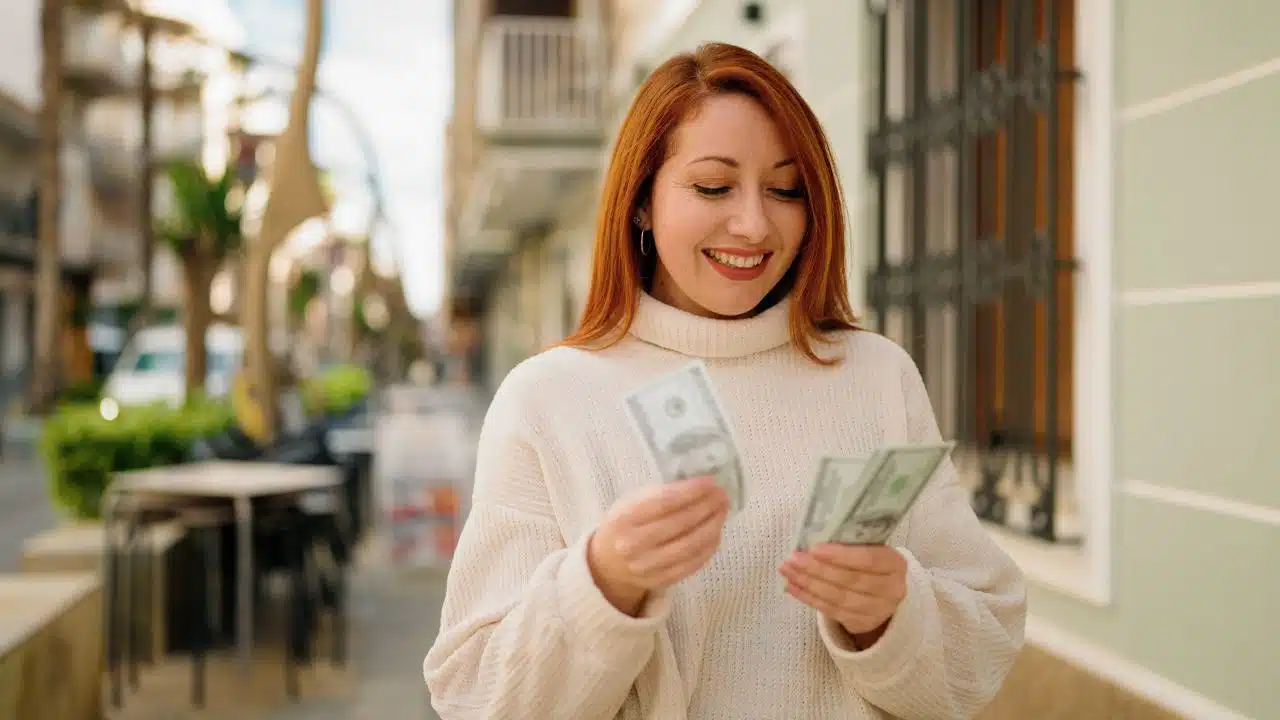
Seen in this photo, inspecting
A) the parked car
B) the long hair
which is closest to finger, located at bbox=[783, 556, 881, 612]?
the long hair

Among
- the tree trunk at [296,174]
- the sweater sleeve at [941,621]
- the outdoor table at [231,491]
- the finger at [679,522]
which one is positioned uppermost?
the tree trunk at [296,174]

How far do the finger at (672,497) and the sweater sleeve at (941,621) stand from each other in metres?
0.35

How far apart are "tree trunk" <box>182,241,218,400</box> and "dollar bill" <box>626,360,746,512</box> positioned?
32.9 feet

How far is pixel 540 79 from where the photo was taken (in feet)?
40.2

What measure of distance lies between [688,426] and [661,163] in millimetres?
518

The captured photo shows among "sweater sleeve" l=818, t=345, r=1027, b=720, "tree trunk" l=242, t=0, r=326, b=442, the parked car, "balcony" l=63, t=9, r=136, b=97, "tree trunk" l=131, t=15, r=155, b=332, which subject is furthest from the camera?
"balcony" l=63, t=9, r=136, b=97

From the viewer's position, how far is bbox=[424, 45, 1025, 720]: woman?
4.90 ft

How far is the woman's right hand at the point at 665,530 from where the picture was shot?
1.29 metres

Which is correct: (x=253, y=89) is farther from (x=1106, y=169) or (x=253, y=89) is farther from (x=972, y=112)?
(x=1106, y=169)

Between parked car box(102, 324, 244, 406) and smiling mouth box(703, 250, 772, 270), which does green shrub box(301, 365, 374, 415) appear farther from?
smiling mouth box(703, 250, 772, 270)

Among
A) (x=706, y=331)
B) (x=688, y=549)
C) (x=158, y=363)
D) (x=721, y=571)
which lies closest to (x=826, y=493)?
(x=688, y=549)

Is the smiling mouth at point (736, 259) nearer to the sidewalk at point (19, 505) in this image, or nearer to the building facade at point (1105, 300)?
the building facade at point (1105, 300)

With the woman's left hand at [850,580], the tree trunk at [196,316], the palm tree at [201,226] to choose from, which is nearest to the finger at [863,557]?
the woman's left hand at [850,580]

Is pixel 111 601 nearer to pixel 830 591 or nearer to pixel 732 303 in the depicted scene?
pixel 732 303
